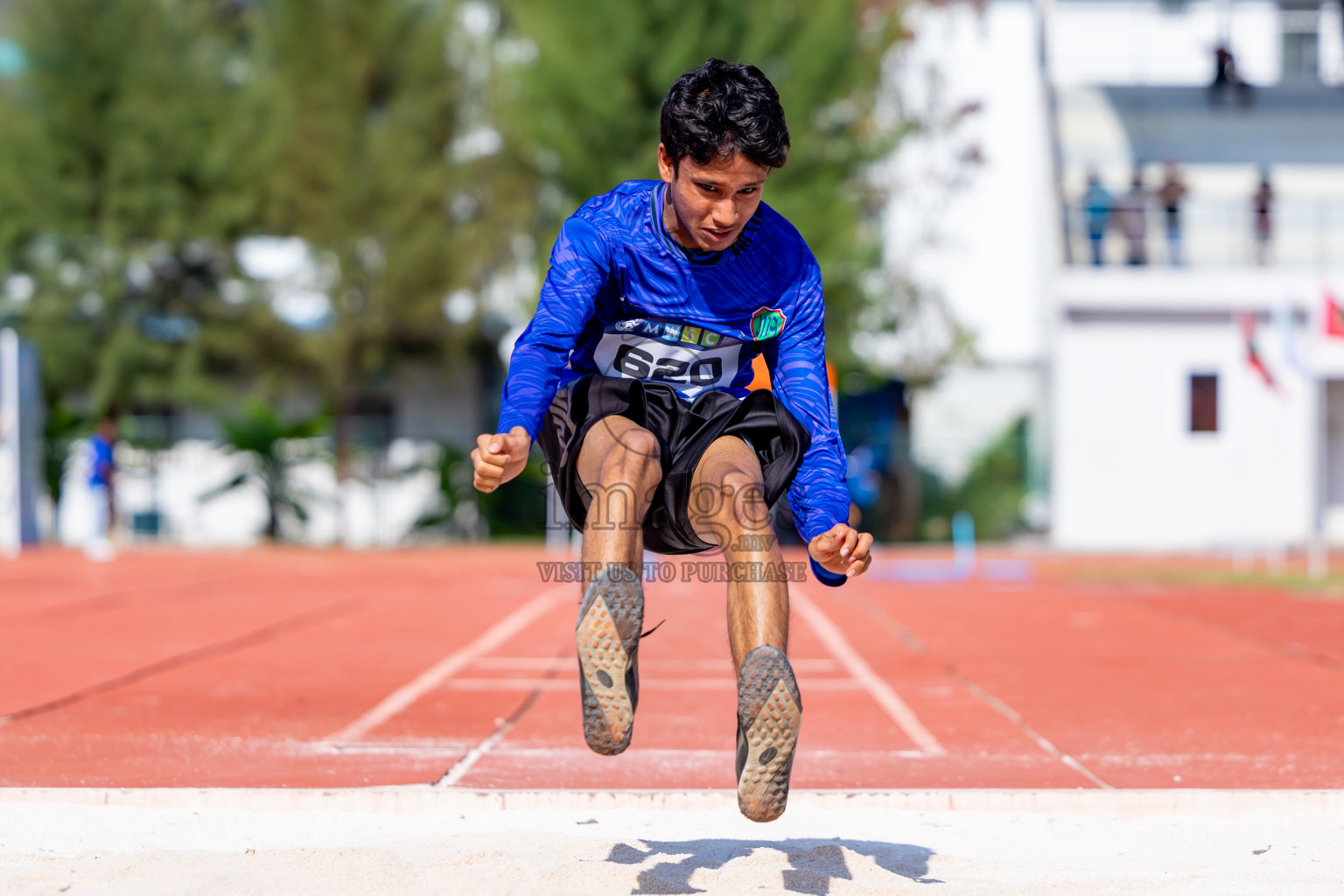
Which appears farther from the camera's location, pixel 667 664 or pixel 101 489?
pixel 101 489

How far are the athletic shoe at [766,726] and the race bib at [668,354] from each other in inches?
34.1

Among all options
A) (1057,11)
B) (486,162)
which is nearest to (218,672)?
(486,162)

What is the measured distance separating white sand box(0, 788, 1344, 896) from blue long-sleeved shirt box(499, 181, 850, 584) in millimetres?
1189

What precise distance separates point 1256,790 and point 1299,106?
24.1m

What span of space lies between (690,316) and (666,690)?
5133 mm

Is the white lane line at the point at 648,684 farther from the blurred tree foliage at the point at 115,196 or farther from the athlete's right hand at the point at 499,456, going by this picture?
the blurred tree foliage at the point at 115,196

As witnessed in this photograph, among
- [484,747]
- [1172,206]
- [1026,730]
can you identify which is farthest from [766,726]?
[1172,206]

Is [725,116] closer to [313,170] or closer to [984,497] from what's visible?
[313,170]

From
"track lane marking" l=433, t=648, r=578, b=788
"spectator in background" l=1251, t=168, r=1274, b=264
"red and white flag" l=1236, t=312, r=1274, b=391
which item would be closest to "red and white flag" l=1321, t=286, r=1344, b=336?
"red and white flag" l=1236, t=312, r=1274, b=391

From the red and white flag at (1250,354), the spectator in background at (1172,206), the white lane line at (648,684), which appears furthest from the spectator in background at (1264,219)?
the white lane line at (648,684)

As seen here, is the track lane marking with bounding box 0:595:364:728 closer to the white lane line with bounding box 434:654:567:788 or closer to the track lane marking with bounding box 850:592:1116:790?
the white lane line with bounding box 434:654:567:788

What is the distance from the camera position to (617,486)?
4008 mm

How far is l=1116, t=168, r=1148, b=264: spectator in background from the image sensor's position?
76.0ft

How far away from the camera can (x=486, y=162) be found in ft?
81.4
